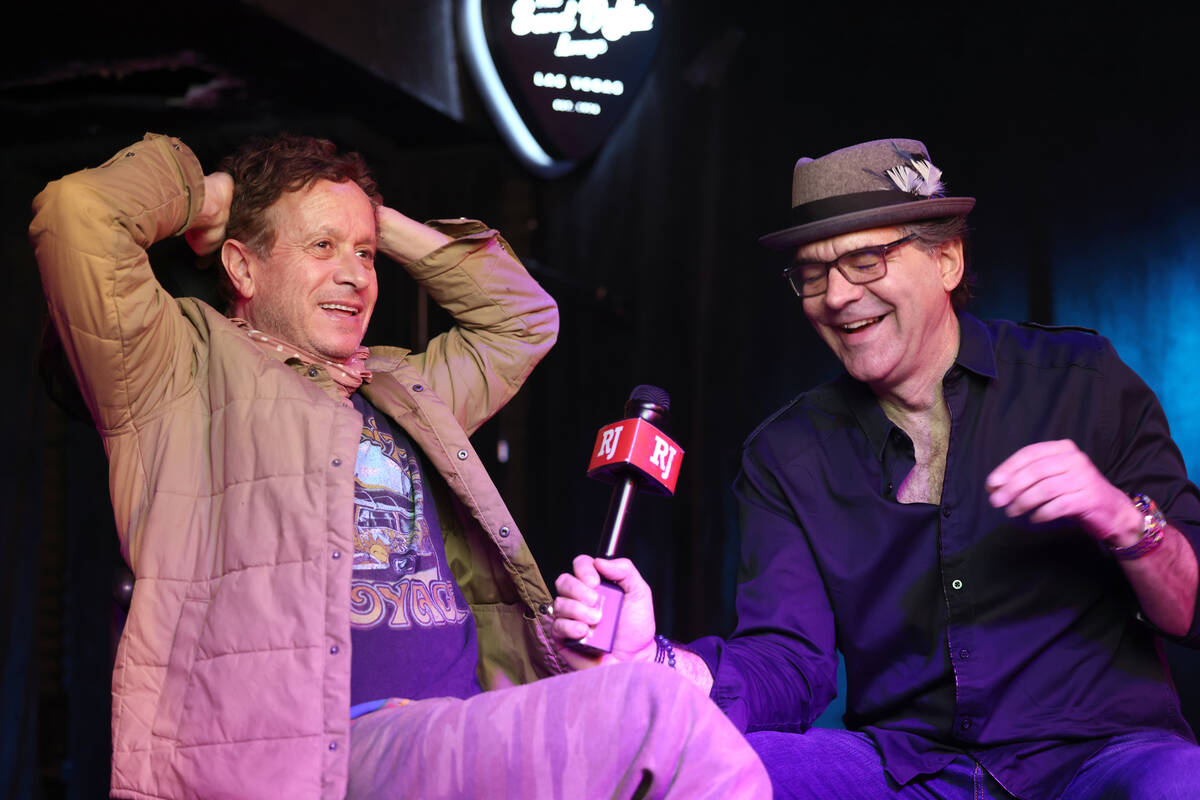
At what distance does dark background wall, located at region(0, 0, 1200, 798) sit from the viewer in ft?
11.1

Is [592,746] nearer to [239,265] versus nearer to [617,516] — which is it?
[617,516]

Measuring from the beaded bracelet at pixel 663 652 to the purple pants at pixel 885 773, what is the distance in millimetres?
223

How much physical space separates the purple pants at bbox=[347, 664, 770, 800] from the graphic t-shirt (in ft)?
0.99

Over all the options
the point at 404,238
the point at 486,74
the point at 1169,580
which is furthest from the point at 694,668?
the point at 486,74

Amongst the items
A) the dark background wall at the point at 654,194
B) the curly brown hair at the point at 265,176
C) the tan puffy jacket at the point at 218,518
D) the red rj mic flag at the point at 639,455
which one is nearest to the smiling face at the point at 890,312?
the red rj mic flag at the point at 639,455

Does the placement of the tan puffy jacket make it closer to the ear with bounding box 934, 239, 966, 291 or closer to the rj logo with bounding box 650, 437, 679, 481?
the rj logo with bounding box 650, 437, 679, 481

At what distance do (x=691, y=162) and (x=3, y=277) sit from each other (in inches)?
106

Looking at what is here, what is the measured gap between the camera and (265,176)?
6.49 ft

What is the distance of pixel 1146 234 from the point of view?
3449 mm

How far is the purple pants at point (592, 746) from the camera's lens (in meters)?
1.25

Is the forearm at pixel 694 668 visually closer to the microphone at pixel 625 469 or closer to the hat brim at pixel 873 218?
the microphone at pixel 625 469

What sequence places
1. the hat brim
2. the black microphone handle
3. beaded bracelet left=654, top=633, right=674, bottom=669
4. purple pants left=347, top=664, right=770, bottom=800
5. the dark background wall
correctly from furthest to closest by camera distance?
the dark background wall, the hat brim, beaded bracelet left=654, top=633, right=674, bottom=669, the black microphone handle, purple pants left=347, top=664, right=770, bottom=800

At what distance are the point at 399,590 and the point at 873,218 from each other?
3.54 ft

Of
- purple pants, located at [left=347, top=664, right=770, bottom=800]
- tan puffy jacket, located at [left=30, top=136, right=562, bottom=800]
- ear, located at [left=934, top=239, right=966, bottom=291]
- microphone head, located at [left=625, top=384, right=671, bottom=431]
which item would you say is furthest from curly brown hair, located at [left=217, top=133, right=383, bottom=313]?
ear, located at [left=934, top=239, right=966, bottom=291]
